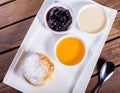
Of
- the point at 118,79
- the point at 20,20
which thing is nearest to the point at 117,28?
the point at 118,79

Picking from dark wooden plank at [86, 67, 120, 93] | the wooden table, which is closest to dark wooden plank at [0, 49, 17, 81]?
the wooden table

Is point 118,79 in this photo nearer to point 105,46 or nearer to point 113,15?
point 105,46

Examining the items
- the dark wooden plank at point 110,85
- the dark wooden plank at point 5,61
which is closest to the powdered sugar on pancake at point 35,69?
the dark wooden plank at point 5,61

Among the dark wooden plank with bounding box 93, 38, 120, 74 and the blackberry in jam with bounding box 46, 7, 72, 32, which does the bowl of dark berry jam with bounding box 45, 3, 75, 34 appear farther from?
the dark wooden plank with bounding box 93, 38, 120, 74

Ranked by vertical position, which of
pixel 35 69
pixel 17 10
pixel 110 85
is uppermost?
pixel 17 10

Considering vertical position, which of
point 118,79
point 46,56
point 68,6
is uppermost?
point 68,6

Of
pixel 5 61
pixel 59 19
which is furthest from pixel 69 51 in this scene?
pixel 5 61

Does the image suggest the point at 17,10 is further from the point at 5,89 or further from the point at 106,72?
the point at 106,72
